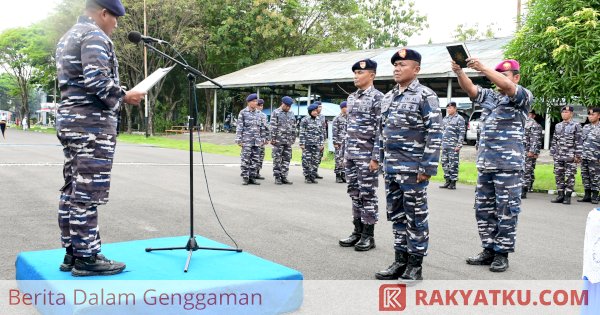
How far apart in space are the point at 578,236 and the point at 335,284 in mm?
4127

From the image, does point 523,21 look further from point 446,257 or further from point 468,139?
point 468,139

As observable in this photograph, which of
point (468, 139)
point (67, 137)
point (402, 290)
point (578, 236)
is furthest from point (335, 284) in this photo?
point (468, 139)

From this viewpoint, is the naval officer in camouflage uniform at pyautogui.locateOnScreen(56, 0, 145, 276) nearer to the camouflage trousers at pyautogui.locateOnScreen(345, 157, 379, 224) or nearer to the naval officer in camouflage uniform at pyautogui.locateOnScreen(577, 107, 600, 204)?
the camouflage trousers at pyautogui.locateOnScreen(345, 157, 379, 224)

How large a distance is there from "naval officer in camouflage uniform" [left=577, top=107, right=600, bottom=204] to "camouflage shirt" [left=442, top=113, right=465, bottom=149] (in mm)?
2731

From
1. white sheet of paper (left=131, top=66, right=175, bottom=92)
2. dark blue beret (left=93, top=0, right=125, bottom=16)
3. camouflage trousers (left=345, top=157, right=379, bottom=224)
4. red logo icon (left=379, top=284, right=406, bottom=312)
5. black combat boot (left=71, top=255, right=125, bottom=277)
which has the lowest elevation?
red logo icon (left=379, top=284, right=406, bottom=312)

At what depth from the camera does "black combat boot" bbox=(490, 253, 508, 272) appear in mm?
5008

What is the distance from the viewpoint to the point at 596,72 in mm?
9672

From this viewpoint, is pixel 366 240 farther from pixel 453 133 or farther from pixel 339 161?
pixel 453 133

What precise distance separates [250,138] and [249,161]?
1.91ft

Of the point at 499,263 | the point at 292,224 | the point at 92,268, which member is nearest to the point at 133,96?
the point at 92,268

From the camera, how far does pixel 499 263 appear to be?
16.6 feet

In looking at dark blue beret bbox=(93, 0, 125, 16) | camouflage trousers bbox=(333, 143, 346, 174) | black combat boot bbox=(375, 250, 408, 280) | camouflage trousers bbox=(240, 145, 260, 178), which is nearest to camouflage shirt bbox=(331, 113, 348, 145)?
camouflage trousers bbox=(333, 143, 346, 174)

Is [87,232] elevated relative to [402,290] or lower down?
elevated

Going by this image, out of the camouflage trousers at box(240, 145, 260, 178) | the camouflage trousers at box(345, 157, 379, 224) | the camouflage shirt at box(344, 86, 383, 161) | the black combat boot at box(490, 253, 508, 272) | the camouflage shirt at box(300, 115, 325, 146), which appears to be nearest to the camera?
the black combat boot at box(490, 253, 508, 272)
